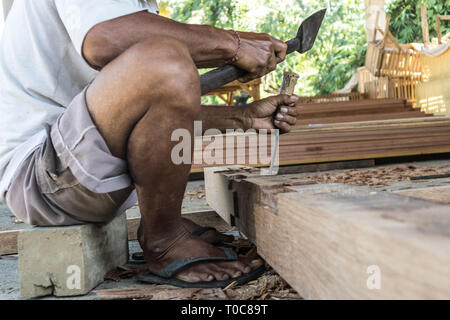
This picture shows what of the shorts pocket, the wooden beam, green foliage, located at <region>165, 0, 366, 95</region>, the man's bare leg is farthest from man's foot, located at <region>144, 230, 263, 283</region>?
green foliage, located at <region>165, 0, 366, 95</region>

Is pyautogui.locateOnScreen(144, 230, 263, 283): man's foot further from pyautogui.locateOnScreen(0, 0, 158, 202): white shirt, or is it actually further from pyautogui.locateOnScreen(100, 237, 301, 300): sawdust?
pyautogui.locateOnScreen(0, 0, 158, 202): white shirt

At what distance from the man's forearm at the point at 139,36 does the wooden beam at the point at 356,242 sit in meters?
0.57

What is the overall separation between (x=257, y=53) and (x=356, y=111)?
3.77 m

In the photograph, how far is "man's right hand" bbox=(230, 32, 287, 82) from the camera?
69.1 inches

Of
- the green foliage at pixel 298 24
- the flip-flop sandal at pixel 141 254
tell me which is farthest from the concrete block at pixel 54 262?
the green foliage at pixel 298 24

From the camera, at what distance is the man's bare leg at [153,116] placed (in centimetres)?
141

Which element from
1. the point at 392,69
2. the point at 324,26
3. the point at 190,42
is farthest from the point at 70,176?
the point at 324,26

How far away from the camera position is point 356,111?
527 centimetres

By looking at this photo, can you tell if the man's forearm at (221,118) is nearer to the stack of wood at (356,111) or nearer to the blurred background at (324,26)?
the stack of wood at (356,111)

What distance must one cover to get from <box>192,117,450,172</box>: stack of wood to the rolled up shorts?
171 cm

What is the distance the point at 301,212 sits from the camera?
1167 millimetres

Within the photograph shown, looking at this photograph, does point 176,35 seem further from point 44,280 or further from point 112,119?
point 44,280

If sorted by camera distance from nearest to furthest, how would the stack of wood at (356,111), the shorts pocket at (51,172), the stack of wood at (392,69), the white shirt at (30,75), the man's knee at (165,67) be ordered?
the man's knee at (165,67) → the shorts pocket at (51,172) → the white shirt at (30,75) → the stack of wood at (356,111) → the stack of wood at (392,69)
